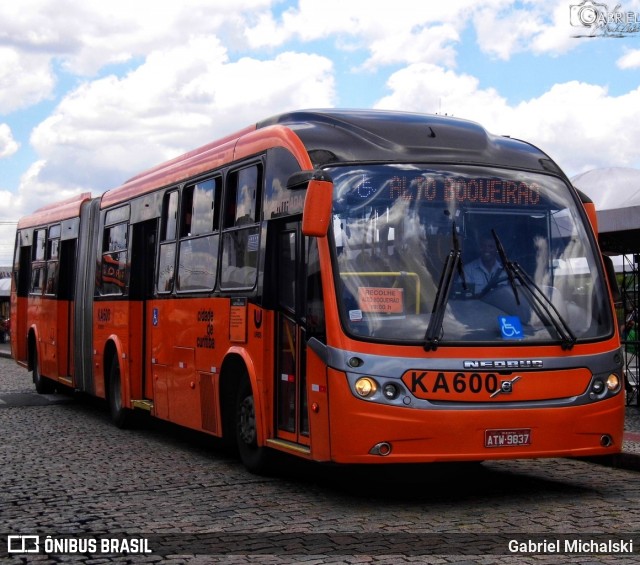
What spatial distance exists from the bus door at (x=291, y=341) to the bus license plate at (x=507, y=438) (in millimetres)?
→ 1541

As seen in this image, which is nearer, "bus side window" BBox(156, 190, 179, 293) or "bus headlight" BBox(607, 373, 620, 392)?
"bus headlight" BBox(607, 373, 620, 392)

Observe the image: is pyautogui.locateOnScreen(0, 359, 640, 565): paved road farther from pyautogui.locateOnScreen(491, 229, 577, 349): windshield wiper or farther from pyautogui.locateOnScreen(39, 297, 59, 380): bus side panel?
pyautogui.locateOnScreen(39, 297, 59, 380): bus side panel

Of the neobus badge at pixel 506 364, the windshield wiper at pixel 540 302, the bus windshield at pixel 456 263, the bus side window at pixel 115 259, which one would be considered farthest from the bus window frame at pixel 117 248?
the neobus badge at pixel 506 364

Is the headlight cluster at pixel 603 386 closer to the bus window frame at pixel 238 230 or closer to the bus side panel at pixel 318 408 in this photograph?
the bus side panel at pixel 318 408

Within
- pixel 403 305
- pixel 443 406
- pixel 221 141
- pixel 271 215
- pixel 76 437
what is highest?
pixel 221 141

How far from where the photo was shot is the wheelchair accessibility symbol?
30.2 feet

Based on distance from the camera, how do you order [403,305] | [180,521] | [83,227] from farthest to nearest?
[83,227] < [403,305] < [180,521]

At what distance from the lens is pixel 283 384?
33.8 ft

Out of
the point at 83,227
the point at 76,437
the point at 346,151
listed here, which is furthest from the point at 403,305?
the point at 83,227

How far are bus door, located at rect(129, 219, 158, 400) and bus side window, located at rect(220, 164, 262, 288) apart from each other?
3.35 meters

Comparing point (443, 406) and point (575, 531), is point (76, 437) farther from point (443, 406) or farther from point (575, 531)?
point (575, 531)

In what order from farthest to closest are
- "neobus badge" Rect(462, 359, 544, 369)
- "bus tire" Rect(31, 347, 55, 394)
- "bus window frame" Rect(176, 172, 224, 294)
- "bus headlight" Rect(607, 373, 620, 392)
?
"bus tire" Rect(31, 347, 55, 394), "bus window frame" Rect(176, 172, 224, 294), "bus headlight" Rect(607, 373, 620, 392), "neobus badge" Rect(462, 359, 544, 369)

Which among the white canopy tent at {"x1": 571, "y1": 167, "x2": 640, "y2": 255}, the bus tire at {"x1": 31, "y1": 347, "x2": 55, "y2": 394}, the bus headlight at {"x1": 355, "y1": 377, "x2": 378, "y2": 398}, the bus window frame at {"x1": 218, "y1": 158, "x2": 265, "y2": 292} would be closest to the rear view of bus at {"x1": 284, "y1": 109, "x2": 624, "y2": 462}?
the bus headlight at {"x1": 355, "y1": 377, "x2": 378, "y2": 398}

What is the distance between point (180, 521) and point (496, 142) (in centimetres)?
428
